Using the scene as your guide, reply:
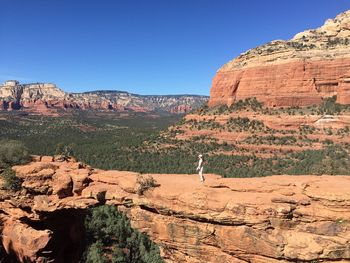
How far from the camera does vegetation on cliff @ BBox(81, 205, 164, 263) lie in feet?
83.8

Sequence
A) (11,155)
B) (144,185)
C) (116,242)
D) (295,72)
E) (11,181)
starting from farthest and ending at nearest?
(295,72) < (116,242) < (11,155) < (11,181) < (144,185)

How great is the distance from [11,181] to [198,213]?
10.9m

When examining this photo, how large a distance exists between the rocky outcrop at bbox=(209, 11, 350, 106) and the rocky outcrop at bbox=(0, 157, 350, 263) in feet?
183

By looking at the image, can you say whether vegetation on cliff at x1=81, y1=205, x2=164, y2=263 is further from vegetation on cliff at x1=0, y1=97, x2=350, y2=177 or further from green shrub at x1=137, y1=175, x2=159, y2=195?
vegetation on cliff at x1=0, y1=97, x2=350, y2=177

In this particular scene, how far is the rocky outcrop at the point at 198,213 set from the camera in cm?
1252

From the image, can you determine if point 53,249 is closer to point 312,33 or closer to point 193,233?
point 193,233

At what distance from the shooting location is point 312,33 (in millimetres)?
83250

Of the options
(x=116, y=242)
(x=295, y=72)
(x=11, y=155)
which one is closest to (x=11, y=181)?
(x=11, y=155)

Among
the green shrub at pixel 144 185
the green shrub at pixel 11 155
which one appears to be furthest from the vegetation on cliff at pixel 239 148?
the green shrub at pixel 144 185

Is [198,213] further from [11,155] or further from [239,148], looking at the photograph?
[239,148]

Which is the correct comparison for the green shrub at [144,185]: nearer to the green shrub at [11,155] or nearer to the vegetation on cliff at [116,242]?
the green shrub at [11,155]

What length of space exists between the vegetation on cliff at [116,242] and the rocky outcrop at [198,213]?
16.7ft

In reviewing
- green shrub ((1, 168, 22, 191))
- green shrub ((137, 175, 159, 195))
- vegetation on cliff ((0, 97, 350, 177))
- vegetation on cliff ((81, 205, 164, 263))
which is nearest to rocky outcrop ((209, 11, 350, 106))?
vegetation on cliff ((0, 97, 350, 177))

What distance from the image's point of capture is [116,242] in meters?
29.1
